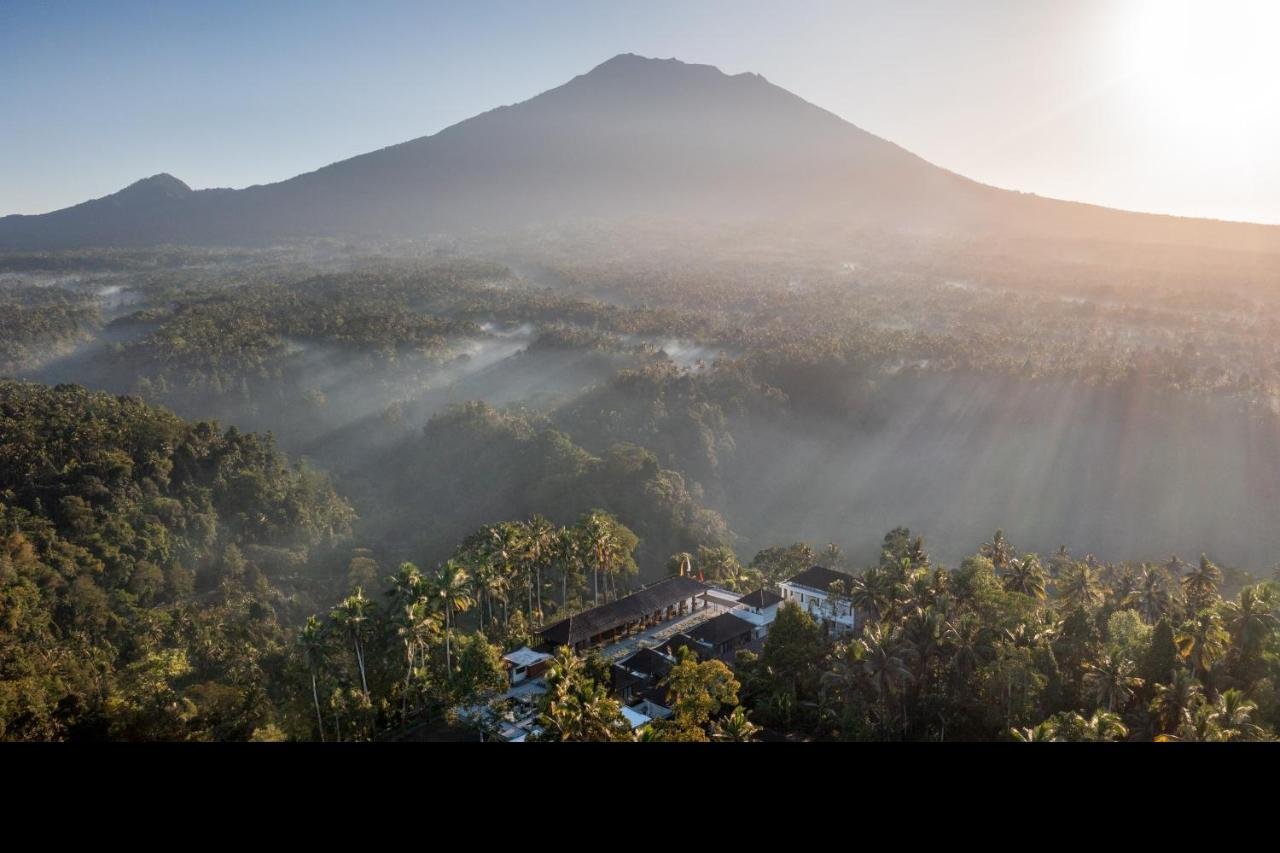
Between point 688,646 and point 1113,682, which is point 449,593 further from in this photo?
point 1113,682

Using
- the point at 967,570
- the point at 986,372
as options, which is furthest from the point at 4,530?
the point at 986,372

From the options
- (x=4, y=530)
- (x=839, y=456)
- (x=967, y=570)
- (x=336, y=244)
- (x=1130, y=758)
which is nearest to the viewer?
(x=1130, y=758)

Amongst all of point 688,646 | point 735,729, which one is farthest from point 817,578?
point 735,729

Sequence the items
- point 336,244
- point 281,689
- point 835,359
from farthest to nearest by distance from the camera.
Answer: point 336,244, point 835,359, point 281,689

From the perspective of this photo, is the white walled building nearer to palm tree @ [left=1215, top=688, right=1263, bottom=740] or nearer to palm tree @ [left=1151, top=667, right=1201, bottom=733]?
palm tree @ [left=1151, top=667, right=1201, bottom=733]

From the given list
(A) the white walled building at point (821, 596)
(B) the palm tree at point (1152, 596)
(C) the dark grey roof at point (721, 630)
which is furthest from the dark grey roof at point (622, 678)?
(B) the palm tree at point (1152, 596)

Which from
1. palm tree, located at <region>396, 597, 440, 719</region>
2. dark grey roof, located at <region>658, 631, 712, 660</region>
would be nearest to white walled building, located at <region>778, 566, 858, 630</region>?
dark grey roof, located at <region>658, 631, 712, 660</region>

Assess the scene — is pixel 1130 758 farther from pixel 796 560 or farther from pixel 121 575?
pixel 121 575
